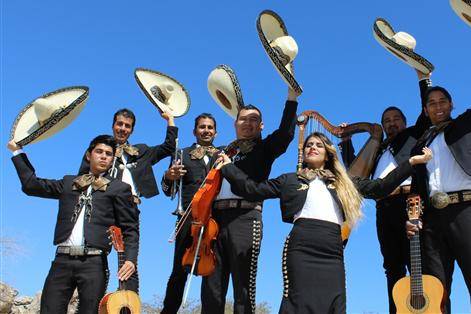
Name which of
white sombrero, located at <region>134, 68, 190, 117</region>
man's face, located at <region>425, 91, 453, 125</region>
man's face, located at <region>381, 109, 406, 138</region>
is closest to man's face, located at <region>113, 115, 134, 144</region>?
white sombrero, located at <region>134, 68, 190, 117</region>

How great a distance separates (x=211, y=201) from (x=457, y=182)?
7.94 feet

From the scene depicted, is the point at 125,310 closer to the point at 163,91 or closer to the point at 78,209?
the point at 78,209

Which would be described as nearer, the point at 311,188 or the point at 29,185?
the point at 311,188

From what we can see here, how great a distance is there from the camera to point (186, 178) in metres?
7.74

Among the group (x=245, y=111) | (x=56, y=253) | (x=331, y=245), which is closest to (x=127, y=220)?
(x=56, y=253)

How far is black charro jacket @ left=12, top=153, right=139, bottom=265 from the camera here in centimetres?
631

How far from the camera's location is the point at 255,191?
5.89m

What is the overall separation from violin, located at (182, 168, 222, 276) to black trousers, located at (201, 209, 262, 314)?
0.28ft

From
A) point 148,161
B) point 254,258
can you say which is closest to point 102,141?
point 148,161

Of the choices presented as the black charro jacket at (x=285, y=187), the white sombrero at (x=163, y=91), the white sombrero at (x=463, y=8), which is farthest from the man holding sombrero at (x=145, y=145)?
the white sombrero at (x=463, y=8)

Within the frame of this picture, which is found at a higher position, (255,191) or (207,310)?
(255,191)

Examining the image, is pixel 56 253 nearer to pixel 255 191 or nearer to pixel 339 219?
pixel 255 191

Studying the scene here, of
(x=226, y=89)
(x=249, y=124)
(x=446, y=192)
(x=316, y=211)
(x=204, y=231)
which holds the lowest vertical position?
(x=204, y=231)

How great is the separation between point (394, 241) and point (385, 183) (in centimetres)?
120
